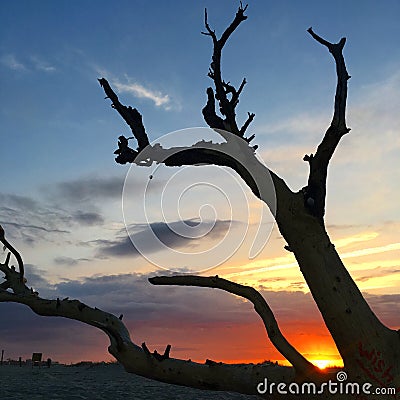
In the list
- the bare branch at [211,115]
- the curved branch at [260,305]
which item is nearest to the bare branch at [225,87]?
the bare branch at [211,115]

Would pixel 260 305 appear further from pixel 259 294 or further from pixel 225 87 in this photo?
pixel 225 87

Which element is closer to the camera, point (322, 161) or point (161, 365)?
point (322, 161)

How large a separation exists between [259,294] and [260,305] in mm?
161

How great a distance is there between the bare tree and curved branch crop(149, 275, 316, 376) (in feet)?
0.04

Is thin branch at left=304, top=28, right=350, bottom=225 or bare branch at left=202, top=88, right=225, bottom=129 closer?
thin branch at left=304, top=28, right=350, bottom=225

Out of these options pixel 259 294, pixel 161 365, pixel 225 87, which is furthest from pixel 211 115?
pixel 161 365

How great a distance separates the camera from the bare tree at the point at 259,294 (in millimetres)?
6262

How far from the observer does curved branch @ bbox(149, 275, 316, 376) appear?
6.37 meters

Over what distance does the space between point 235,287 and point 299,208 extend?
139 centimetres

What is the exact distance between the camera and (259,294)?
6641 millimetres

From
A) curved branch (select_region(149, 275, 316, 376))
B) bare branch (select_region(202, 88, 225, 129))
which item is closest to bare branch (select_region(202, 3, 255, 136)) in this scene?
bare branch (select_region(202, 88, 225, 129))

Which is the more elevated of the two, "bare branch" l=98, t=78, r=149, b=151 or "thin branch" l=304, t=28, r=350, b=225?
"bare branch" l=98, t=78, r=149, b=151

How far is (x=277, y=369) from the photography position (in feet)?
22.2

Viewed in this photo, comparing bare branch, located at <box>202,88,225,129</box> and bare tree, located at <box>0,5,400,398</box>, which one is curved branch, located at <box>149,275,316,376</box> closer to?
bare tree, located at <box>0,5,400,398</box>
